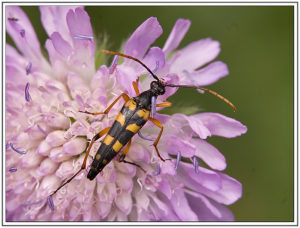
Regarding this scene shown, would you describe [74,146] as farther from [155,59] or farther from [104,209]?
[155,59]

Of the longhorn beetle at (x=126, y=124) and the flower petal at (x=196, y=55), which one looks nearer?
the longhorn beetle at (x=126, y=124)

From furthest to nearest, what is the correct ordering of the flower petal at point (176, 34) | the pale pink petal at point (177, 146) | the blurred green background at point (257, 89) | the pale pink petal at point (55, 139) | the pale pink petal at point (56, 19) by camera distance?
the blurred green background at point (257, 89) < the pale pink petal at point (56, 19) < the flower petal at point (176, 34) < the pale pink petal at point (55, 139) < the pale pink petal at point (177, 146)

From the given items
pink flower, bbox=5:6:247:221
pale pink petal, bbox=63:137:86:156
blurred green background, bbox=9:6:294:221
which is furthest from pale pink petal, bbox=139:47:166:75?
blurred green background, bbox=9:6:294:221

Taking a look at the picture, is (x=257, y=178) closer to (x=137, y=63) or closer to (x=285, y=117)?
(x=285, y=117)

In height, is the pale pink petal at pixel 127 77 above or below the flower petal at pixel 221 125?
above

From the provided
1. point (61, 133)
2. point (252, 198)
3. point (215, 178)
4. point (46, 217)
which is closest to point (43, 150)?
point (61, 133)

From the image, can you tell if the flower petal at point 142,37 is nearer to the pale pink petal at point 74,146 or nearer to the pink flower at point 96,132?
the pink flower at point 96,132

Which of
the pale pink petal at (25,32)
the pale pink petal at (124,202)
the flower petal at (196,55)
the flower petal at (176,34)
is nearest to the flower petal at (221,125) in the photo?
the flower petal at (196,55)
